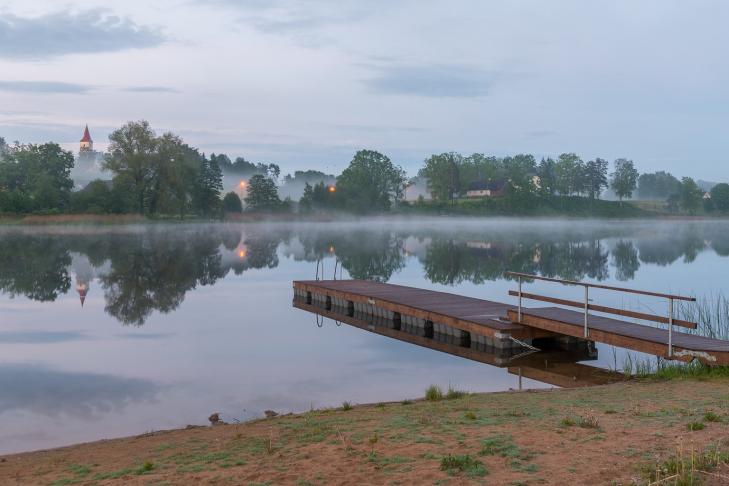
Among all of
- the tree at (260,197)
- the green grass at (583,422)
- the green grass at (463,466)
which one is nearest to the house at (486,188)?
the tree at (260,197)

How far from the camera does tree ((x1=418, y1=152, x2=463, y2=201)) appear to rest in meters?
128

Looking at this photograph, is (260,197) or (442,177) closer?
(260,197)

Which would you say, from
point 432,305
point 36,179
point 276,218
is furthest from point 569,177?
point 432,305

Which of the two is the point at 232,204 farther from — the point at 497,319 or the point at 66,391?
the point at 66,391

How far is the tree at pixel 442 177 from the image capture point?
420ft

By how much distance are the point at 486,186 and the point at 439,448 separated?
138 metres

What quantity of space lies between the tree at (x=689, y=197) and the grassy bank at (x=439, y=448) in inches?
5506

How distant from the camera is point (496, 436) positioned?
298 inches

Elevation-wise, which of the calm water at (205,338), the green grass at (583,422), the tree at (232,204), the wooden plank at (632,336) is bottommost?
the calm water at (205,338)

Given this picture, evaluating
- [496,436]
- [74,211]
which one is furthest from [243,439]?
[74,211]

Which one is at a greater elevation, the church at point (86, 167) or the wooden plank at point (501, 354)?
the church at point (86, 167)

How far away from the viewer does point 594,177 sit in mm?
144875

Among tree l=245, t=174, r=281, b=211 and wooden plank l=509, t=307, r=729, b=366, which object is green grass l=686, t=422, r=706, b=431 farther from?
tree l=245, t=174, r=281, b=211

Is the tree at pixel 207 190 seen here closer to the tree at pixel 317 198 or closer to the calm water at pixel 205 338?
the tree at pixel 317 198
